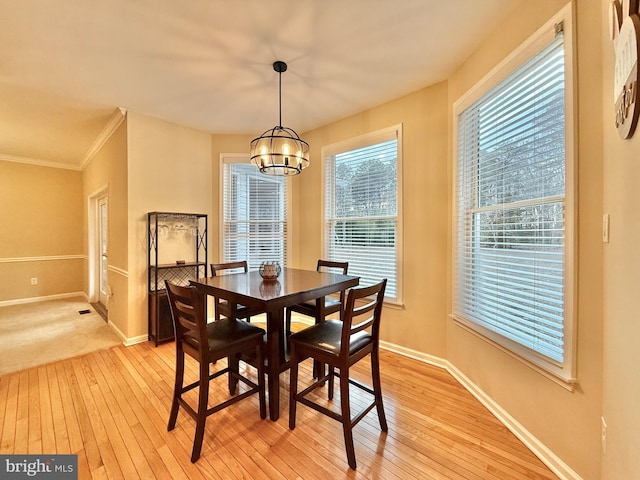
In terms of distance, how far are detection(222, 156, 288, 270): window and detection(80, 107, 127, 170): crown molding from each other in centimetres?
130

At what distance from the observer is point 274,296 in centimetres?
172

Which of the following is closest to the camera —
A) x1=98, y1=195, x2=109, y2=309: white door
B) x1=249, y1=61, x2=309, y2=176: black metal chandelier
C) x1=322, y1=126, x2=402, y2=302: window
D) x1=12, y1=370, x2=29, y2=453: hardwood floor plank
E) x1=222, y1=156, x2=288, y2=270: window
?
x1=12, y1=370, x2=29, y2=453: hardwood floor plank

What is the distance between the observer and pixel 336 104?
314 cm

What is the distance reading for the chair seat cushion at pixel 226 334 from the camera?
1.74 metres

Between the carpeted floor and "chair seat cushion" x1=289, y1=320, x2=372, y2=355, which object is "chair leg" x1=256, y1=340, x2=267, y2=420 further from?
the carpeted floor

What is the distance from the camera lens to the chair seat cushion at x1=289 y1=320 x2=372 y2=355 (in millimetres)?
1710

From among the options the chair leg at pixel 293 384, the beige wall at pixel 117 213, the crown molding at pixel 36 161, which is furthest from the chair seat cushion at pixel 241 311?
the crown molding at pixel 36 161

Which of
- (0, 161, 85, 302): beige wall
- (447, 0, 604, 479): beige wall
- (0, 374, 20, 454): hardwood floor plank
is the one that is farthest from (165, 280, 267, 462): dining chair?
(0, 161, 85, 302): beige wall

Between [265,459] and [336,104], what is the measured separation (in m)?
3.23

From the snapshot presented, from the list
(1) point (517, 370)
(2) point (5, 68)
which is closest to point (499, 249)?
(1) point (517, 370)

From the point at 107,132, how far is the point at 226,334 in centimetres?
359

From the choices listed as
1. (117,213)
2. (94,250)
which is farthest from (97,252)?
(117,213)

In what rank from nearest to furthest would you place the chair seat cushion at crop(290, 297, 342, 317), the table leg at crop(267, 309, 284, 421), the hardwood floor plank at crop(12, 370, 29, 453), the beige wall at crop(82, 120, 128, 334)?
the hardwood floor plank at crop(12, 370, 29, 453) < the table leg at crop(267, 309, 284, 421) < the chair seat cushion at crop(290, 297, 342, 317) < the beige wall at crop(82, 120, 128, 334)

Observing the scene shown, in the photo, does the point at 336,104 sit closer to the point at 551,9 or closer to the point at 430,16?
the point at 430,16
